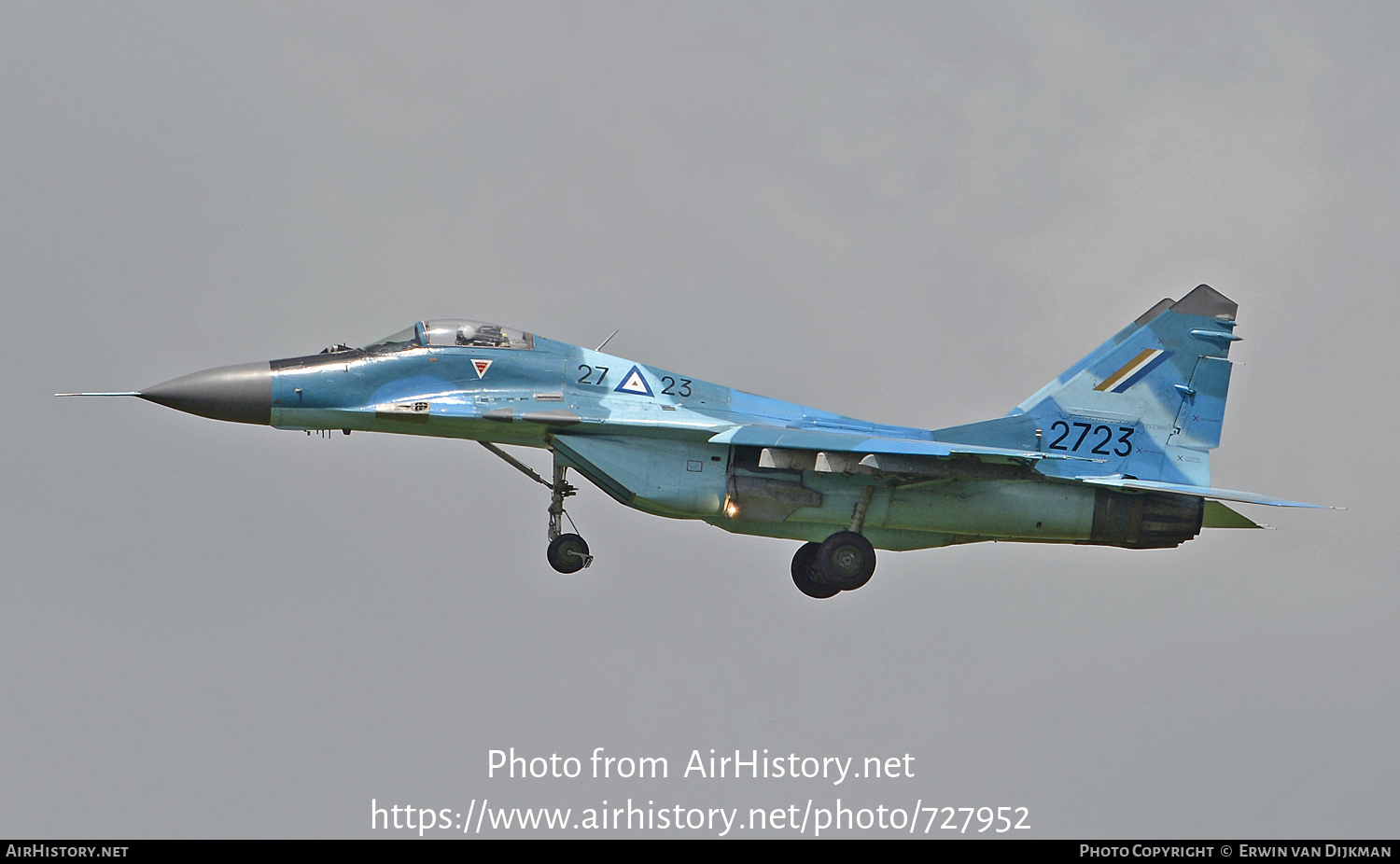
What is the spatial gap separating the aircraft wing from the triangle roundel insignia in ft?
4.44

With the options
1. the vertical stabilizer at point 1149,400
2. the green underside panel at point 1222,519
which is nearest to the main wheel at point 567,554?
the vertical stabilizer at point 1149,400

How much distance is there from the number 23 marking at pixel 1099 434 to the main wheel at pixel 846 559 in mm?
3571

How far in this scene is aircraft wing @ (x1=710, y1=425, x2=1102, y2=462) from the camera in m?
24.7

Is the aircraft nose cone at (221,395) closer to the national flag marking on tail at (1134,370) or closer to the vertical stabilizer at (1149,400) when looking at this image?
the vertical stabilizer at (1149,400)

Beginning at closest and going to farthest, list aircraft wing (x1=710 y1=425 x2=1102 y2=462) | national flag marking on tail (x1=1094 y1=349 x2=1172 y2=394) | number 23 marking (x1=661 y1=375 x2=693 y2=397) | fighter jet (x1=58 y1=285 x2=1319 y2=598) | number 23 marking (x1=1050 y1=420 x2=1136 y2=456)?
aircraft wing (x1=710 y1=425 x2=1102 y2=462) → fighter jet (x1=58 y1=285 x2=1319 y2=598) → number 23 marking (x1=661 y1=375 x2=693 y2=397) → number 23 marking (x1=1050 y1=420 x2=1136 y2=456) → national flag marking on tail (x1=1094 y1=349 x2=1172 y2=394)

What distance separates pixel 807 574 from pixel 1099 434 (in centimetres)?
479

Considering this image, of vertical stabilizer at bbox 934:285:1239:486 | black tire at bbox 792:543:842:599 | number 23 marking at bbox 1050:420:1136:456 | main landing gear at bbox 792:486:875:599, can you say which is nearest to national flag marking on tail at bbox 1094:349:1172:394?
vertical stabilizer at bbox 934:285:1239:486

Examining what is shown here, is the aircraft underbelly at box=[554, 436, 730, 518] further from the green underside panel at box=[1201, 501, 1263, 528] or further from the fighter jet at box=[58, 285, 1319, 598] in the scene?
the green underside panel at box=[1201, 501, 1263, 528]

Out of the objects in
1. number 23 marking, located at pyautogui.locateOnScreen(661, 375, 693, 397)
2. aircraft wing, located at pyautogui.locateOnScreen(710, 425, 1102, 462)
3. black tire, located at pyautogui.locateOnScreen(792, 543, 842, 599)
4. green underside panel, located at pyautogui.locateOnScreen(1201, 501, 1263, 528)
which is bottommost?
black tire, located at pyautogui.locateOnScreen(792, 543, 842, 599)

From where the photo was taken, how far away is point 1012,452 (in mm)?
25078

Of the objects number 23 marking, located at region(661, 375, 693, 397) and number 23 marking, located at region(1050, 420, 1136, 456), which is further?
number 23 marking, located at region(1050, 420, 1136, 456)

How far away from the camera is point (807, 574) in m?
27.0

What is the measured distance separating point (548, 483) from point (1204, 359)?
996 cm

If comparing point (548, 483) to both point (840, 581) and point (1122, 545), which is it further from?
point (1122, 545)
